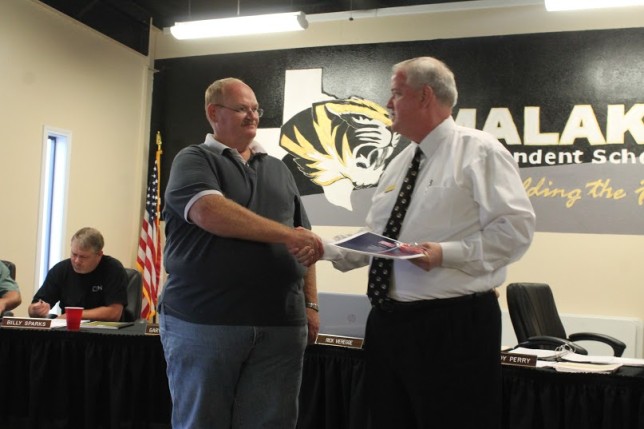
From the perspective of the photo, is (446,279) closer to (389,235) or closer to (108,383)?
(389,235)

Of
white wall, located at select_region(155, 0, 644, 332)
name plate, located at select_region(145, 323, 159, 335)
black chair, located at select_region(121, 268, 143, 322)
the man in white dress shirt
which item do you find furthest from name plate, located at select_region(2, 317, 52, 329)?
white wall, located at select_region(155, 0, 644, 332)

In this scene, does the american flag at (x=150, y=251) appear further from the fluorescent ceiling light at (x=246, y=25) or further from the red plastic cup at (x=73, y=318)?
the red plastic cup at (x=73, y=318)

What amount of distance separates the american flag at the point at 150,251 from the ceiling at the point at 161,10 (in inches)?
53.8

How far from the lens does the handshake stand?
80.1 inches

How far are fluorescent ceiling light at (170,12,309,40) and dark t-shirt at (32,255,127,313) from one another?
8.71ft

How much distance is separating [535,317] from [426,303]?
266 centimetres

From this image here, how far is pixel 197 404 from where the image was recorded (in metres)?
1.98

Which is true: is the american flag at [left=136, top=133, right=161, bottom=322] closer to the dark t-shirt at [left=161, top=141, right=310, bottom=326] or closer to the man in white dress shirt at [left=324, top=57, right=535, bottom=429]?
the dark t-shirt at [left=161, top=141, right=310, bottom=326]

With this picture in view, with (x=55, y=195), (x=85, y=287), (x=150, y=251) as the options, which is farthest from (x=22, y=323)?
(x=150, y=251)

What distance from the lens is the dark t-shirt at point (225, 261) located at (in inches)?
79.0

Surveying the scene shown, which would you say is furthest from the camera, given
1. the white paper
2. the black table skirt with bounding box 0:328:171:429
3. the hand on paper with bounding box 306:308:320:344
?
the black table skirt with bounding box 0:328:171:429

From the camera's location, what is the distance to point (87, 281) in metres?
3.97

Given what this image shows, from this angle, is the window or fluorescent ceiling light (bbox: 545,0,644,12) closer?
fluorescent ceiling light (bbox: 545,0,644,12)

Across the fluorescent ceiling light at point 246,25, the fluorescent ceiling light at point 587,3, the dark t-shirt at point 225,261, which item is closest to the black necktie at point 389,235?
the dark t-shirt at point 225,261
